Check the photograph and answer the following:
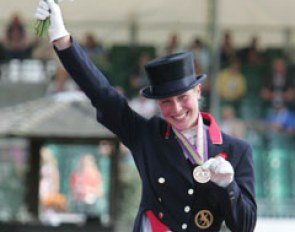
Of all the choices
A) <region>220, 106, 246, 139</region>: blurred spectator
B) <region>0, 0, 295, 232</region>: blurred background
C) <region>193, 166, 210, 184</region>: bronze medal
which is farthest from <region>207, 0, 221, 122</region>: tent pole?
<region>193, 166, 210, 184</region>: bronze medal

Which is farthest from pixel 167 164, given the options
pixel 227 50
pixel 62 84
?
pixel 227 50

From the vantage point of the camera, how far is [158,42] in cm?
1362

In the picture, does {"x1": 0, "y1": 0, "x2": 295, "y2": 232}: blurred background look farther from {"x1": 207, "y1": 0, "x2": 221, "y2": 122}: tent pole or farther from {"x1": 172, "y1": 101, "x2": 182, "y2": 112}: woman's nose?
{"x1": 172, "y1": 101, "x2": 182, "y2": 112}: woman's nose

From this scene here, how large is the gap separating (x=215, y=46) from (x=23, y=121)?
8.86 ft

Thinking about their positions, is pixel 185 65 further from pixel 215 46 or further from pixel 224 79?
pixel 224 79

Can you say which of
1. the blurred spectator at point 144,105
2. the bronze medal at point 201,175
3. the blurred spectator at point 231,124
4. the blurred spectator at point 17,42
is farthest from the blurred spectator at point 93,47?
the bronze medal at point 201,175

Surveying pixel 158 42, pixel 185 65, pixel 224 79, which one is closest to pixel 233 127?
pixel 224 79

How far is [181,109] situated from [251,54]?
10.1m

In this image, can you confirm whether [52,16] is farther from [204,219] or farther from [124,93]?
[124,93]

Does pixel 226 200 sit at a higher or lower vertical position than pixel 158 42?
higher

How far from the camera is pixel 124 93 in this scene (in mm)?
12727

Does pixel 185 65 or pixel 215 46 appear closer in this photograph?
pixel 185 65

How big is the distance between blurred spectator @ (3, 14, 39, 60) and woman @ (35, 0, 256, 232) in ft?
32.4

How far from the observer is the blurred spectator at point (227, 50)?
13383 mm
